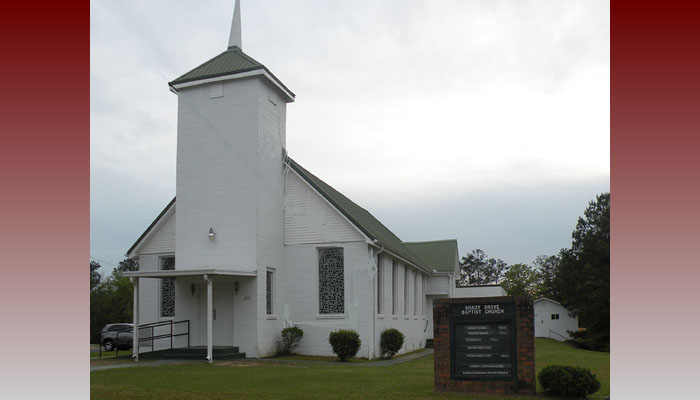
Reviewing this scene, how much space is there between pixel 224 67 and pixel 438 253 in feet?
71.2


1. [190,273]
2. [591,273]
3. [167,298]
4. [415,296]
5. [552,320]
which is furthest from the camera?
[552,320]

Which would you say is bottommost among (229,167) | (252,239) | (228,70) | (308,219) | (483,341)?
(483,341)

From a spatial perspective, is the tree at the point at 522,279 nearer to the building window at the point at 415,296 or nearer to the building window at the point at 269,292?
the building window at the point at 415,296

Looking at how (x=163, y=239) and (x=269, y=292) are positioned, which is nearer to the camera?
(x=269, y=292)

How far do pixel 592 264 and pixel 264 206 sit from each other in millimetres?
28067

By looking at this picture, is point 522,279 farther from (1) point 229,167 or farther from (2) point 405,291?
(1) point 229,167

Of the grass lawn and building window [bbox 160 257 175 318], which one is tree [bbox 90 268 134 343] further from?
the grass lawn

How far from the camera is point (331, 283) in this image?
76.0 feet

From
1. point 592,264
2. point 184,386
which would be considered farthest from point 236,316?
point 592,264

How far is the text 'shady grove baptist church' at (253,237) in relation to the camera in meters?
21.8

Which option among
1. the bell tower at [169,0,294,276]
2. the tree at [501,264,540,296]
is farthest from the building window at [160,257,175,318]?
the tree at [501,264,540,296]

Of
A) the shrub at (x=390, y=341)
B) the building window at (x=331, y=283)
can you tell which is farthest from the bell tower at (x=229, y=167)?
the shrub at (x=390, y=341)

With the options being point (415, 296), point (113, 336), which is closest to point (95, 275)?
point (113, 336)

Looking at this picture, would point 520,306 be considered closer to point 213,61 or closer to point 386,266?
point 386,266
